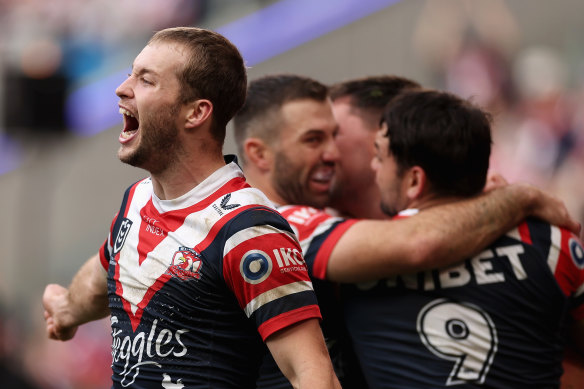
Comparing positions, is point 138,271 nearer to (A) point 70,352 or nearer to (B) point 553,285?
(B) point 553,285

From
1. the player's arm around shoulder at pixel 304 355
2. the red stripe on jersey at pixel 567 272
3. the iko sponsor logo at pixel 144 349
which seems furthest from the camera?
the red stripe on jersey at pixel 567 272

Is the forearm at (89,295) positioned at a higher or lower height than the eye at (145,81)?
lower

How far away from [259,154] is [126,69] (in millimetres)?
10211

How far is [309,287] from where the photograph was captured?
8.16 feet

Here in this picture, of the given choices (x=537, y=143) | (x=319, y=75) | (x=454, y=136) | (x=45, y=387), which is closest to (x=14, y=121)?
(x=45, y=387)

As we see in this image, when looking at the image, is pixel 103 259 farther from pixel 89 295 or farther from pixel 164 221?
pixel 164 221

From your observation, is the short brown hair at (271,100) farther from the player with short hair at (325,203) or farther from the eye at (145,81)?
the eye at (145,81)

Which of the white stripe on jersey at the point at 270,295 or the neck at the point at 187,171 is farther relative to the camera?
the neck at the point at 187,171

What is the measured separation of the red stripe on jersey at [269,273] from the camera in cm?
242

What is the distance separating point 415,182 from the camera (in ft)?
11.4

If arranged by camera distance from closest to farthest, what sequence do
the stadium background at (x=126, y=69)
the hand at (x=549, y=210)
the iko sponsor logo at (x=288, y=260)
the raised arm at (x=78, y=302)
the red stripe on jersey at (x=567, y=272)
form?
the iko sponsor logo at (x=288, y=260) < the raised arm at (x=78, y=302) < the red stripe on jersey at (x=567, y=272) < the hand at (x=549, y=210) < the stadium background at (x=126, y=69)

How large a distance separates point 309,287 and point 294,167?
1.33m

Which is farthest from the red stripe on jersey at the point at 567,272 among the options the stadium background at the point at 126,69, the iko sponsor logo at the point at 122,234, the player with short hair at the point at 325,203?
the stadium background at the point at 126,69

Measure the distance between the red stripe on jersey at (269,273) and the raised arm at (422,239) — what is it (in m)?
0.76
